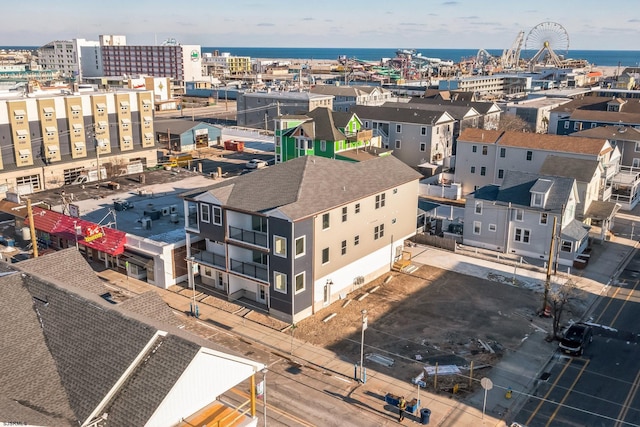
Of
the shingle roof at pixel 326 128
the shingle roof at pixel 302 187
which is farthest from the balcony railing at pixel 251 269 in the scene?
the shingle roof at pixel 326 128

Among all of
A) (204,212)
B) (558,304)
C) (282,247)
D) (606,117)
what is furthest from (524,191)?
(606,117)

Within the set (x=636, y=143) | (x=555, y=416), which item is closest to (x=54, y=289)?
(x=555, y=416)

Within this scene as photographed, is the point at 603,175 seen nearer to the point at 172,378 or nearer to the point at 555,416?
the point at 555,416

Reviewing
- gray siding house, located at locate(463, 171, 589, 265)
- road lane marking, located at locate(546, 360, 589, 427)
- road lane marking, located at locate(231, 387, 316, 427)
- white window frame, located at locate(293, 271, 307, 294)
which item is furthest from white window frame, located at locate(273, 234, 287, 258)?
gray siding house, located at locate(463, 171, 589, 265)

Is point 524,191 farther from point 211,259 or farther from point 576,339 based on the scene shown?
point 211,259

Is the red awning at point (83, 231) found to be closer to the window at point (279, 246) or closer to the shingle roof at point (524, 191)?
the window at point (279, 246)

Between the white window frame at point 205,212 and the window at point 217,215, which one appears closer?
the window at point 217,215
